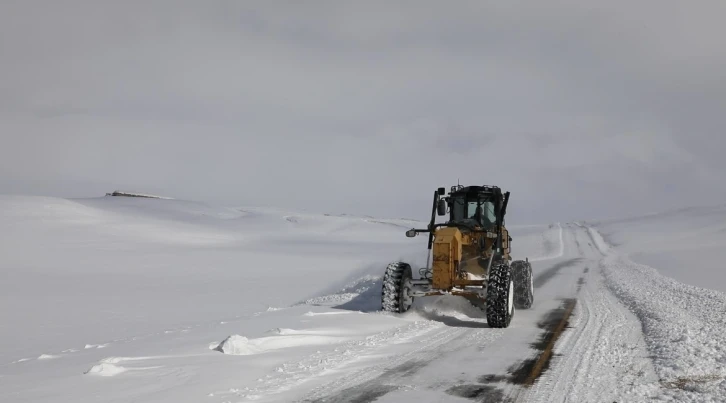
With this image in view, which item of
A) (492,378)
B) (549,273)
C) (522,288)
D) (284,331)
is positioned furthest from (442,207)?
(549,273)

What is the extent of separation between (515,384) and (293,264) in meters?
20.5

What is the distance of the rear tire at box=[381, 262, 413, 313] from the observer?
1139 cm

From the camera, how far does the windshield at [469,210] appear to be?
12.8 meters

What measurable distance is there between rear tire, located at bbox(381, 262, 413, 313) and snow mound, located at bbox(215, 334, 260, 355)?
3.97 metres

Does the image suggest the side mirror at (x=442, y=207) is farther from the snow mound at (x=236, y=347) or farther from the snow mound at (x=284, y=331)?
the snow mound at (x=236, y=347)

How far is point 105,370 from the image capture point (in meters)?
6.57

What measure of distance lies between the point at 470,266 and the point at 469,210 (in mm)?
1290

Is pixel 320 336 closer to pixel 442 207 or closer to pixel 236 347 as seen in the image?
pixel 236 347

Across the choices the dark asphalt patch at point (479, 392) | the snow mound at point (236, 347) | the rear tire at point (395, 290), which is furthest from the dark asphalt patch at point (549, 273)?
the dark asphalt patch at point (479, 392)

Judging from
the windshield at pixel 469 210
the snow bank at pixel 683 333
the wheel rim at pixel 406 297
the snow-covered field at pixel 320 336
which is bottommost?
the snow-covered field at pixel 320 336

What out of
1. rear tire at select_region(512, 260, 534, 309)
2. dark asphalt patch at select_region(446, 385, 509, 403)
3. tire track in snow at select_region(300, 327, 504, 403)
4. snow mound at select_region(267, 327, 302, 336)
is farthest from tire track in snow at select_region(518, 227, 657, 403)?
snow mound at select_region(267, 327, 302, 336)

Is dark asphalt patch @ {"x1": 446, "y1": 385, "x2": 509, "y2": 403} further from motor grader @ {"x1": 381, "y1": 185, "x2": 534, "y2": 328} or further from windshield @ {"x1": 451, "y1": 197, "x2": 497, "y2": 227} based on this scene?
windshield @ {"x1": 451, "y1": 197, "x2": 497, "y2": 227}

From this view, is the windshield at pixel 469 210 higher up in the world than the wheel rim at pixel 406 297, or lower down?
higher up

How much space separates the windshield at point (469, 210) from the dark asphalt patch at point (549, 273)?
284 inches
